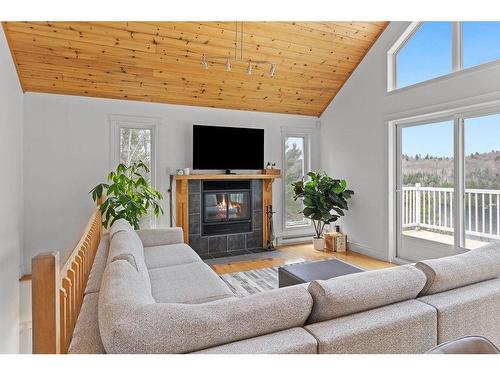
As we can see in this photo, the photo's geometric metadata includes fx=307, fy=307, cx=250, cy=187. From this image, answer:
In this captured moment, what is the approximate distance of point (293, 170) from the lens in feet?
19.4

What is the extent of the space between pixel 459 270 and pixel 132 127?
4.44 metres

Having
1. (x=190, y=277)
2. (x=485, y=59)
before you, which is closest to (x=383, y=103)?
(x=485, y=59)

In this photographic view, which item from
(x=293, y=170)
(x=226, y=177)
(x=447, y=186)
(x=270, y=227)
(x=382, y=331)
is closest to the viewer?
(x=382, y=331)

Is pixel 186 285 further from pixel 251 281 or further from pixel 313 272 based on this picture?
pixel 251 281

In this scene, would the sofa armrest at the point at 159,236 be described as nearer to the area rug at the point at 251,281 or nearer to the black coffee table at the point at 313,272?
the area rug at the point at 251,281

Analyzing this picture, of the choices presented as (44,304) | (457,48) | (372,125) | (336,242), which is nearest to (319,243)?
(336,242)

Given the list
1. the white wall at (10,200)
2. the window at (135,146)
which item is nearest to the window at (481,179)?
the window at (135,146)

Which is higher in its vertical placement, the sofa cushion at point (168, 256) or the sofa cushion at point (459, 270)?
the sofa cushion at point (459, 270)

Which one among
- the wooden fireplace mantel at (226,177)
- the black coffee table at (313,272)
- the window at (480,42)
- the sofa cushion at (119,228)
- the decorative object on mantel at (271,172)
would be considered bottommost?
the black coffee table at (313,272)

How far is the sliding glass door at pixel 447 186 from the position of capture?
3.46 metres

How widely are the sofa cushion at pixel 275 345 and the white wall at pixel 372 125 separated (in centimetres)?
360
